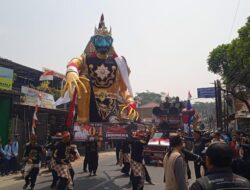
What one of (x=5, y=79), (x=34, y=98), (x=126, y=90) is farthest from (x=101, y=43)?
(x=34, y=98)

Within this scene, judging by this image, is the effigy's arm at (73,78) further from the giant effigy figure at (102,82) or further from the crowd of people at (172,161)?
the crowd of people at (172,161)

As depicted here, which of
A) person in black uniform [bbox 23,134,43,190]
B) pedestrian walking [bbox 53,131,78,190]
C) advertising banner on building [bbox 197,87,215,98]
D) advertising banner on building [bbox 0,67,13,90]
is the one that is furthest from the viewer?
advertising banner on building [bbox 197,87,215,98]

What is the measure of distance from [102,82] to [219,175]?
1091cm

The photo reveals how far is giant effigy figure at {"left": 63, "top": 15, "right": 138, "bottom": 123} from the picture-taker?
12797 mm

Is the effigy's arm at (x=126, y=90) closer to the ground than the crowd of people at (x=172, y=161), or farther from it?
farther from it

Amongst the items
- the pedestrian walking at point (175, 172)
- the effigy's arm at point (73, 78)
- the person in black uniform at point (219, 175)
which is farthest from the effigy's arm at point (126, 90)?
the person in black uniform at point (219, 175)

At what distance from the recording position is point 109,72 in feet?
43.9

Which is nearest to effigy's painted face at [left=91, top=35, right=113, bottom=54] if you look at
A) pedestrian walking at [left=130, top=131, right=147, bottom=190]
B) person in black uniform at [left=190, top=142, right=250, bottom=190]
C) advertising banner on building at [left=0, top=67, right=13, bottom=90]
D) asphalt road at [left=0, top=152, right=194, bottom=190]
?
advertising banner on building at [left=0, top=67, right=13, bottom=90]

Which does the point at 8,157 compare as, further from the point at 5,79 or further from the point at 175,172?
the point at 175,172

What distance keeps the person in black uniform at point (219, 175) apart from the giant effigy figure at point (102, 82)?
33.2 ft

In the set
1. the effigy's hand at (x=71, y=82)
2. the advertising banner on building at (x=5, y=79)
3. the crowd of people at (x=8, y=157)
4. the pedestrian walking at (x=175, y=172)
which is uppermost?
the advertising banner on building at (x=5, y=79)

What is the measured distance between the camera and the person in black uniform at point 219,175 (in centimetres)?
249

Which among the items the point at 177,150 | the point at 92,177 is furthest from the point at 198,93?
the point at 177,150

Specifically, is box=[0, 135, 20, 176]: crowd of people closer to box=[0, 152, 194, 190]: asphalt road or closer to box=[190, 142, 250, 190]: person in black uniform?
box=[0, 152, 194, 190]: asphalt road
